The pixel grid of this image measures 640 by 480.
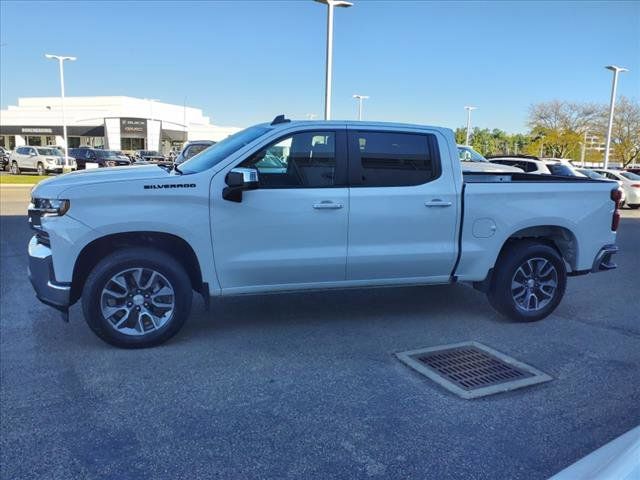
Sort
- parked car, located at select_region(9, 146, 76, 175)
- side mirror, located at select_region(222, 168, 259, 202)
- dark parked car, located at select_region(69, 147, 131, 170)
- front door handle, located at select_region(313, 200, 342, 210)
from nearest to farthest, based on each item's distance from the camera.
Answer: side mirror, located at select_region(222, 168, 259, 202) → front door handle, located at select_region(313, 200, 342, 210) → parked car, located at select_region(9, 146, 76, 175) → dark parked car, located at select_region(69, 147, 131, 170)

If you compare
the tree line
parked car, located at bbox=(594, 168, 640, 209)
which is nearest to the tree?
the tree line

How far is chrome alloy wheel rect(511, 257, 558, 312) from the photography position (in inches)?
222

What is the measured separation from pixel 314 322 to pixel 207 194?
1.75 m

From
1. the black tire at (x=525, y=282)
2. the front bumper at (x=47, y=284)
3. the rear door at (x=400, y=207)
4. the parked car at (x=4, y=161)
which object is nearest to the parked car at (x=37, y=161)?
the parked car at (x=4, y=161)

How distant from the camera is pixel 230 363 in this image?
14.5ft

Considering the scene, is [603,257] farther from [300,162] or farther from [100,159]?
[100,159]

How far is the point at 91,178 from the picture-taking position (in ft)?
15.0

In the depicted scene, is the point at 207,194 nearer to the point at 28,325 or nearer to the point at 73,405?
the point at 73,405

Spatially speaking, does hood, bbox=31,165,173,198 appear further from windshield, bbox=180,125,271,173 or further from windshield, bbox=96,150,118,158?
windshield, bbox=96,150,118,158

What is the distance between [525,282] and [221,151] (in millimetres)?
3337

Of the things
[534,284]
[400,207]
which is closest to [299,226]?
[400,207]

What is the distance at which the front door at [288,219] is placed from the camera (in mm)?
4723

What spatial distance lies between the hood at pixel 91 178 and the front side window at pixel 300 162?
0.85 meters

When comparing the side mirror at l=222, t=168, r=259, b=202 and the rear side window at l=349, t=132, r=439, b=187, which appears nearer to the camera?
the side mirror at l=222, t=168, r=259, b=202
